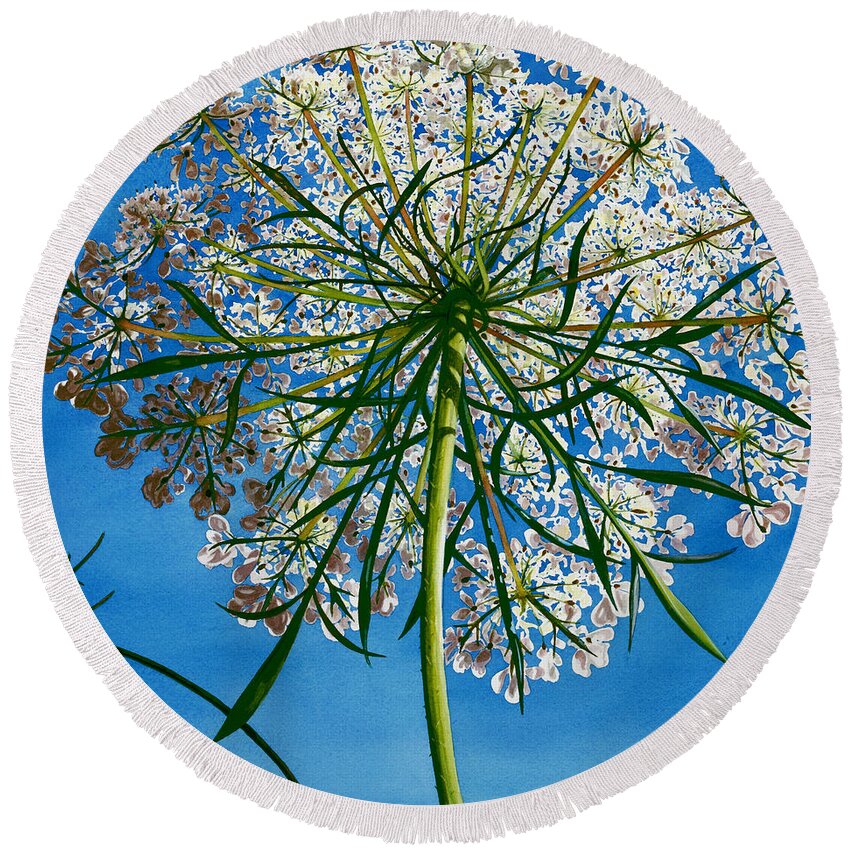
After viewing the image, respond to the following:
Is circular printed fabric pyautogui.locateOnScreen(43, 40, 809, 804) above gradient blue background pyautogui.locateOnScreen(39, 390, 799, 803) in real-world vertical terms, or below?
above

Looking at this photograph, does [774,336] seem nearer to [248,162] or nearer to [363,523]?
[363,523]

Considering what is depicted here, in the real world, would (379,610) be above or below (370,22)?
below

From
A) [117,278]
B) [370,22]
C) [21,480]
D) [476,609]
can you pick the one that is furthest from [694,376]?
[21,480]

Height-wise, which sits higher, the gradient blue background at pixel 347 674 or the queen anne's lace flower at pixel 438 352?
the queen anne's lace flower at pixel 438 352

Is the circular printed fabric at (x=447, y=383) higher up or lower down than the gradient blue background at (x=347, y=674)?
higher up

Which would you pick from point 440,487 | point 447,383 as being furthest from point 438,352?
point 440,487

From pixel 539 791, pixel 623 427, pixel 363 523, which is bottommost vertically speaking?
pixel 539 791

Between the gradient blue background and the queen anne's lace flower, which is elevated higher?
the queen anne's lace flower
